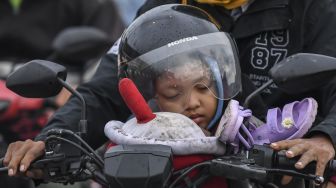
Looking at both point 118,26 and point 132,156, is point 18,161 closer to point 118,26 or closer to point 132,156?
point 132,156

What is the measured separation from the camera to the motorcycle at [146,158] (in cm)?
342

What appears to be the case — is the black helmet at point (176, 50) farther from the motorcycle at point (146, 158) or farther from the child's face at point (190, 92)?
the motorcycle at point (146, 158)

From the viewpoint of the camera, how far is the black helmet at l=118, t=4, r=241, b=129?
3855mm

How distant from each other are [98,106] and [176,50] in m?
1.01

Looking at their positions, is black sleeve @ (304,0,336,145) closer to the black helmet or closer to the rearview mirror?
the black helmet

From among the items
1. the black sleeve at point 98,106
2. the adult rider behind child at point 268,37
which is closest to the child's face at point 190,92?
the adult rider behind child at point 268,37

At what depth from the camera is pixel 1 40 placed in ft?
27.4

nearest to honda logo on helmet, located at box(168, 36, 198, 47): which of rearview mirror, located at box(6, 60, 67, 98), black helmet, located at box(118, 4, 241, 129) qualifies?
black helmet, located at box(118, 4, 241, 129)

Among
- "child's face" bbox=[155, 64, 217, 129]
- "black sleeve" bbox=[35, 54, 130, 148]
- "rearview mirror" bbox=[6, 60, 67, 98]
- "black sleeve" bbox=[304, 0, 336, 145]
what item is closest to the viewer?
"child's face" bbox=[155, 64, 217, 129]

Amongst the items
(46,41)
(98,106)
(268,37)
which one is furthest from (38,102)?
→ (268,37)

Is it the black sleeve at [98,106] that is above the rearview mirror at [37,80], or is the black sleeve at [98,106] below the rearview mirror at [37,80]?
below

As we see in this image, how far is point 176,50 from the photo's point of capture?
3.86m

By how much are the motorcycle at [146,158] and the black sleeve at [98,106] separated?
0.59m

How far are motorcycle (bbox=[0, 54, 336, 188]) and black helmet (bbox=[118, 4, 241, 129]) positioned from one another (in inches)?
7.4
